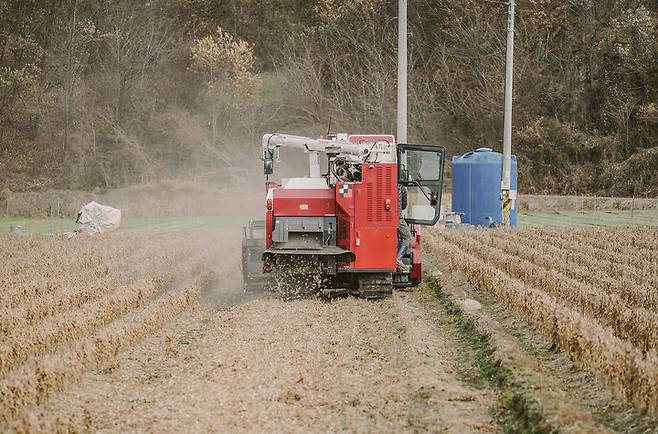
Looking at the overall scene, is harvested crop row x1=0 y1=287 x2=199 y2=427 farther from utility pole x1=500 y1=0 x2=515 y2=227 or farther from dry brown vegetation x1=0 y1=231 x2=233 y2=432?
utility pole x1=500 y1=0 x2=515 y2=227

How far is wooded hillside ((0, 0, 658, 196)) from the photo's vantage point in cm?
4678

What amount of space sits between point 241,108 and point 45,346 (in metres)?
40.4

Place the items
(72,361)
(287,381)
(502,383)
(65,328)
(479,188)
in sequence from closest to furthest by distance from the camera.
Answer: (502,383) → (287,381) → (72,361) → (65,328) → (479,188)

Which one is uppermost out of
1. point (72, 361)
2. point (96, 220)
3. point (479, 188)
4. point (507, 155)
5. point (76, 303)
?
point (507, 155)

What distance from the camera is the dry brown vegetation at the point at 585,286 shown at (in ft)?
28.8

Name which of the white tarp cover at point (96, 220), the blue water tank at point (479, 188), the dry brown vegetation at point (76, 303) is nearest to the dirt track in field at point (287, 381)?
the dry brown vegetation at point (76, 303)

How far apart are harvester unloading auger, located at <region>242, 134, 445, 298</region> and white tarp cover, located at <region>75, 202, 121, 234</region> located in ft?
48.6

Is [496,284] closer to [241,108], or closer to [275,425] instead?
[275,425]

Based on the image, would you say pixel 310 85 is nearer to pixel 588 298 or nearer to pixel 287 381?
pixel 588 298

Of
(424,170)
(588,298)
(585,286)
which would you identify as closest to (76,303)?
(424,170)

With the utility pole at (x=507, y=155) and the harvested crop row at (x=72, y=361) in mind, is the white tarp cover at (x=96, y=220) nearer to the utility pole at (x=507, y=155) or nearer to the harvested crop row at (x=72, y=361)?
the utility pole at (x=507, y=155)

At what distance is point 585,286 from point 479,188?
54.7 ft

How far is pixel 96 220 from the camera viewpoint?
29.7 meters

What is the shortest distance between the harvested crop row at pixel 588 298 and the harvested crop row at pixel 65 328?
6.17 m
